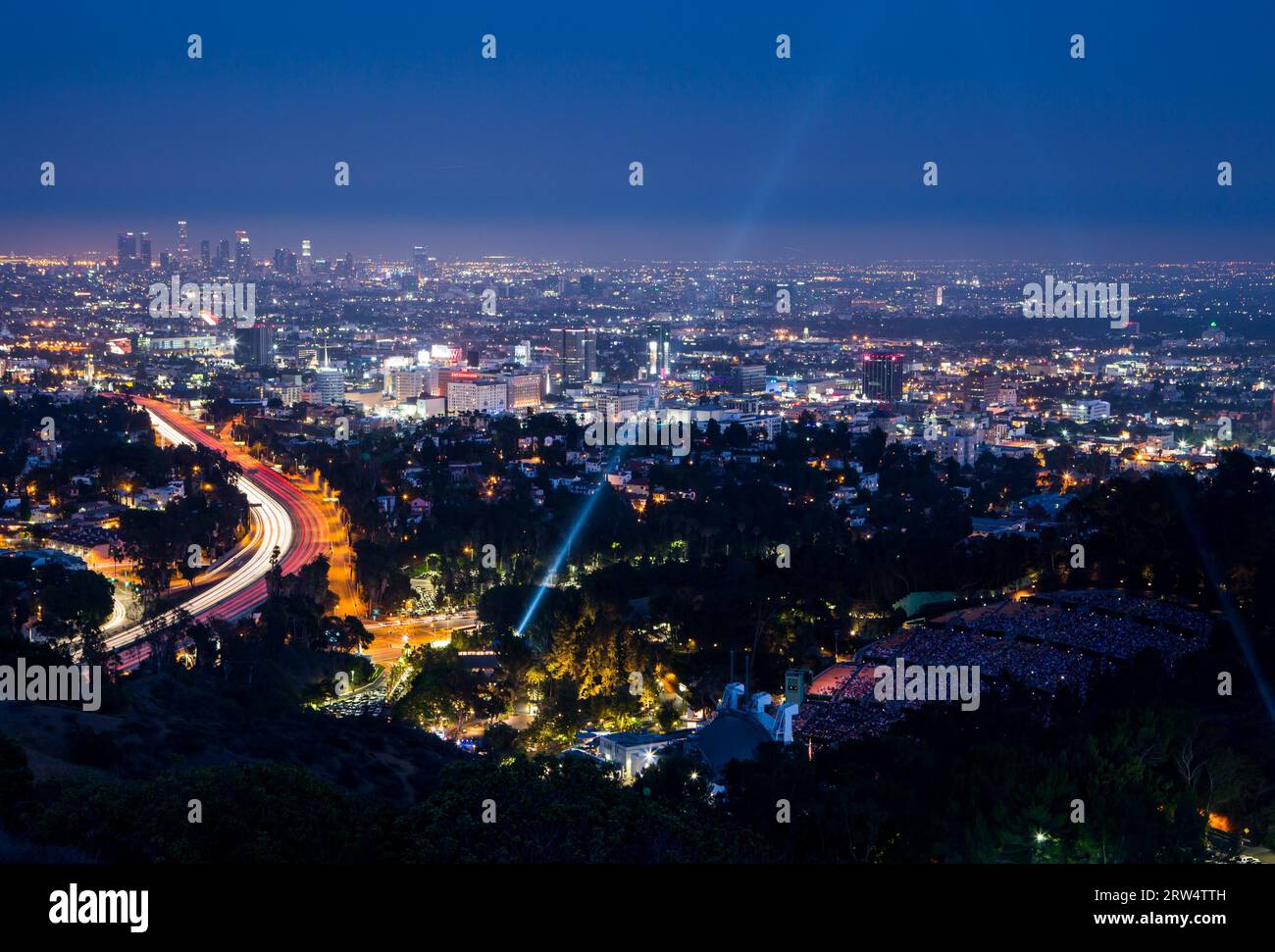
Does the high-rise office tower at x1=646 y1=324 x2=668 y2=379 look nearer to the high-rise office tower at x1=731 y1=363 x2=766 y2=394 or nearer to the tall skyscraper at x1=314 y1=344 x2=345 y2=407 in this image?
the high-rise office tower at x1=731 y1=363 x2=766 y2=394

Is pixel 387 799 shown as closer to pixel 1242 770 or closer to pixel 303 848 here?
pixel 303 848

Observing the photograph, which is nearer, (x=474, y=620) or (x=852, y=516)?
(x=474, y=620)

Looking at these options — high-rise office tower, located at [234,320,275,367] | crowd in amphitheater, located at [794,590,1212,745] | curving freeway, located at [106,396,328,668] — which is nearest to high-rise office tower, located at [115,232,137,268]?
high-rise office tower, located at [234,320,275,367]

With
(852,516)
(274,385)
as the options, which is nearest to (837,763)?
(852,516)

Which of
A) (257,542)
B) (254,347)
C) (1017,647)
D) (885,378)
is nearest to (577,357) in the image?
(885,378)

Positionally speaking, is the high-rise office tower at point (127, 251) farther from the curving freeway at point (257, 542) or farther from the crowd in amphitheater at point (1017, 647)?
the crowd in amphitheater at point (1017, 647)
